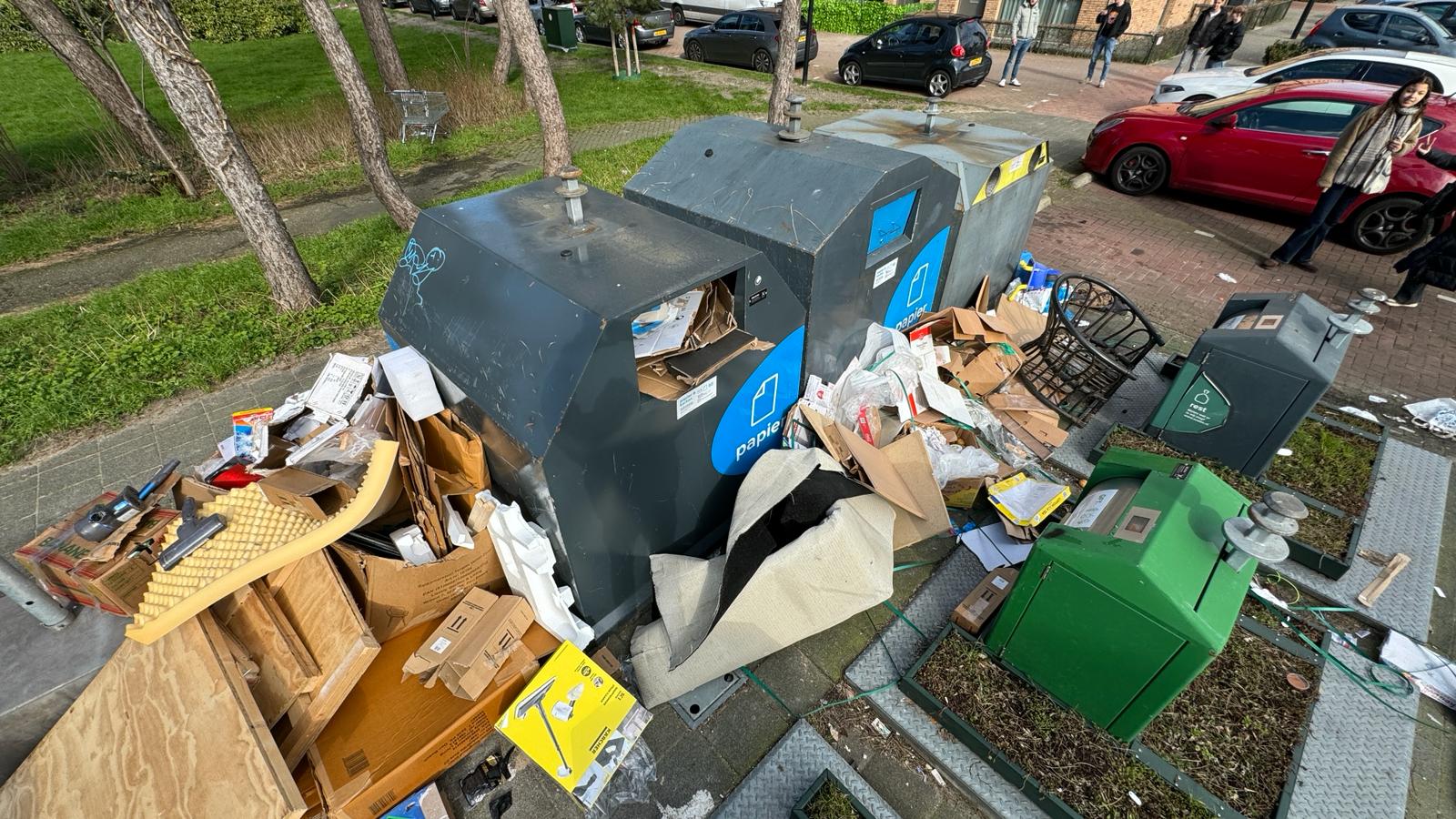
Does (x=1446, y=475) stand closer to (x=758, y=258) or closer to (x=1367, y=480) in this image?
(x=1367, y=480)

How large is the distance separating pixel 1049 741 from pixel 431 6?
28760 mm

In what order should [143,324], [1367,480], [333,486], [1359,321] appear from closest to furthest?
[333,486] → [1359,321] → [1367,480] → [143,324]

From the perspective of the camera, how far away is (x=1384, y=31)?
11.0 meters

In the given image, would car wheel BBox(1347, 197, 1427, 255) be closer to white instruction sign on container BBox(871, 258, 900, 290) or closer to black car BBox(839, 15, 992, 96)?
white instruction sign on container BBox(871, 258, 900, 290)

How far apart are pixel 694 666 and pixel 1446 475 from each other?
4834 mm

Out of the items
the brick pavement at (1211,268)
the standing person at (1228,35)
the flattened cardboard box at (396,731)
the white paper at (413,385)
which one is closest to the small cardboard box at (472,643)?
the flattened cardboard box at (396,731)

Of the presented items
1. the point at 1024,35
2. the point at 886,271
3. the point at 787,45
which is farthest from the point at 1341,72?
the point at 886,271

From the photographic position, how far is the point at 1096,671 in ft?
7.32

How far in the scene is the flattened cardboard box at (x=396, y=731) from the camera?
82.0 inches

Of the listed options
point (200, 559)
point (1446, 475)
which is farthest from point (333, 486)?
point (1446, 475)

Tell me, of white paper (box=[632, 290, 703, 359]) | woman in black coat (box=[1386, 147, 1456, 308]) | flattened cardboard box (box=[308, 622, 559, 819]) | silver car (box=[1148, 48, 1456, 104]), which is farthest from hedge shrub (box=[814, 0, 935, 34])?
flattened cardboard box (box=[308, 622, 559, 819])

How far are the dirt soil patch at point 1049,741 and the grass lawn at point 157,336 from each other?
5.07 metres

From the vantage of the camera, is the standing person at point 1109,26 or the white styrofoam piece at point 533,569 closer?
the white styrofoam piece at point 533,569

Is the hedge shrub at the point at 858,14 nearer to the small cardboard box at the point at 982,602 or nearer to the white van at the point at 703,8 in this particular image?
the white van at the point at 703,8
